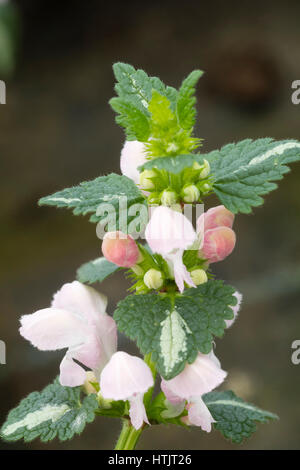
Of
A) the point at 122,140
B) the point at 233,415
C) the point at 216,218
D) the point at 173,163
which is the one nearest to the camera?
the point at 173,163

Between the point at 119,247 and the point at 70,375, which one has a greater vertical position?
the point at 119,247

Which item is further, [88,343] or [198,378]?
[88,343]

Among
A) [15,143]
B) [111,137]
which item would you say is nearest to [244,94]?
[111,137]

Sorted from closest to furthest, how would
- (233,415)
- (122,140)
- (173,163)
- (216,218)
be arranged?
1. (173,163)
2. (216,218)
3. (233,415)
4. (122,140)

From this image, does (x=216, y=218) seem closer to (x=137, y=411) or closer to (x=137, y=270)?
(x=137, y=270)

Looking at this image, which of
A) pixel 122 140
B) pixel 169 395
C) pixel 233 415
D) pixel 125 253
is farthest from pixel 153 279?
pixel 122 140

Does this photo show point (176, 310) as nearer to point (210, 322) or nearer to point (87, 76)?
point (210, 322)

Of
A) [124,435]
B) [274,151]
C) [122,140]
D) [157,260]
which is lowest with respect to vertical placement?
[124,435]
